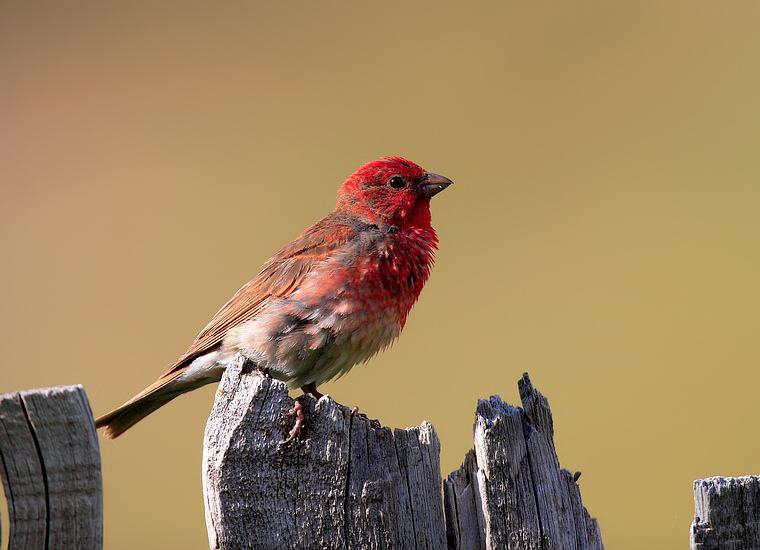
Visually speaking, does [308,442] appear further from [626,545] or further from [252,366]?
[626,545]

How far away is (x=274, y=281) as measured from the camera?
5547mm

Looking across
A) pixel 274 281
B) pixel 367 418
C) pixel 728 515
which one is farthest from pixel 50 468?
pixel 274 281

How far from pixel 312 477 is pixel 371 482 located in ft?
0.54

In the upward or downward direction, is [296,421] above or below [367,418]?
below

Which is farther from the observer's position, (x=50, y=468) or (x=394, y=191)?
(x=394, y=191)

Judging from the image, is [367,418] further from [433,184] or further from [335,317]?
[433,184]

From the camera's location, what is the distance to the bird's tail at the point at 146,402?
502cm

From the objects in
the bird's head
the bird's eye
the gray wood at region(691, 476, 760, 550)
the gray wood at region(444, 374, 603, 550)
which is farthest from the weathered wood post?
the bird's eye

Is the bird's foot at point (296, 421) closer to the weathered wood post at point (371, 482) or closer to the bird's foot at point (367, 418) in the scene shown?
the weathered wood post at point (371, 482)

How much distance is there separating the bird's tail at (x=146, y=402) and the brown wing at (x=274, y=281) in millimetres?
84

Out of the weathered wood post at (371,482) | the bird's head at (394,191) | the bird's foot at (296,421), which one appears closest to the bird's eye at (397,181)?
the bird's head at (394,191)

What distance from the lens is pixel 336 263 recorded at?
5.41m

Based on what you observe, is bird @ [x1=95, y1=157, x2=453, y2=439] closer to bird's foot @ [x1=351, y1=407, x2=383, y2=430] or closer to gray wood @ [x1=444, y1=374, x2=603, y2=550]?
bird's foot @ [x1=351, y1=407, x2=383, y2=430]

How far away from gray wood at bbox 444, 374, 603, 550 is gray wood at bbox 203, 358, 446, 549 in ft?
0.26
